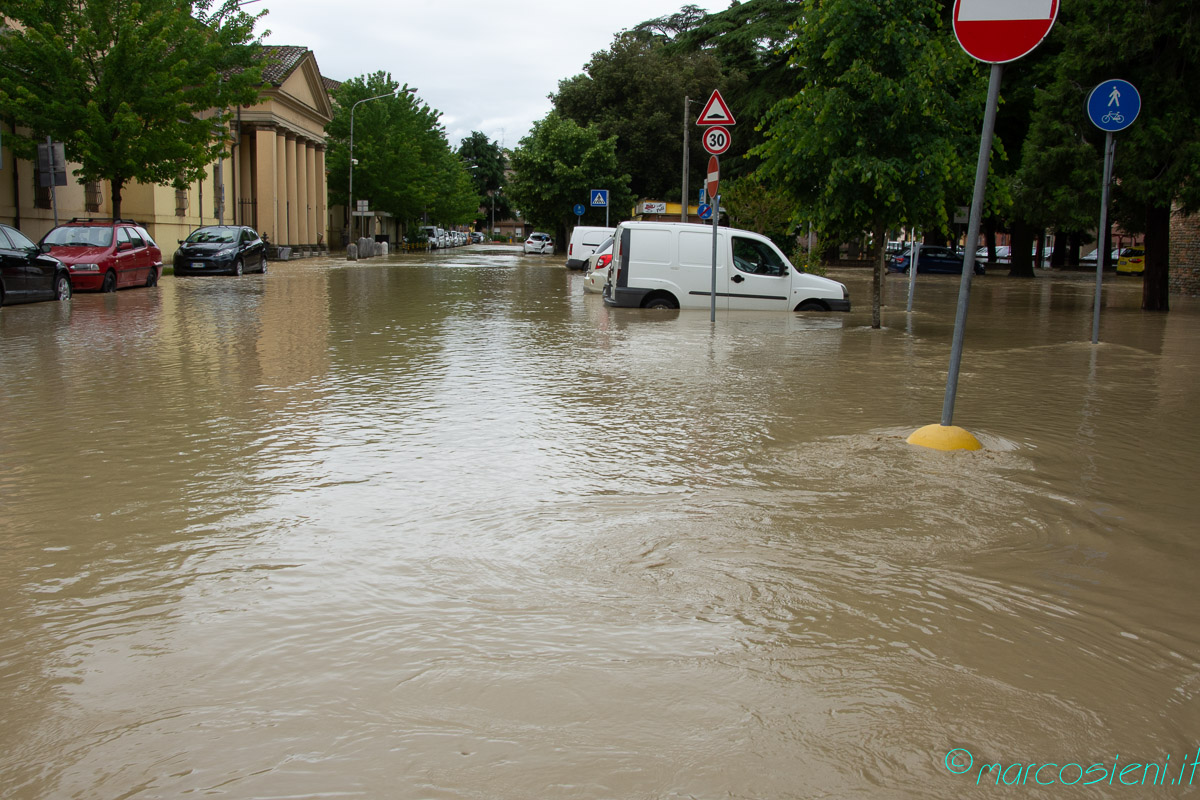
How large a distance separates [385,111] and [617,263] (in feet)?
172

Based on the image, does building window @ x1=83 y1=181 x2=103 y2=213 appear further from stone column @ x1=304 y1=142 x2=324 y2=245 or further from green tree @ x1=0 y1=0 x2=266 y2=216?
stone column @ x1=304 y1=142 x2=324 y2=245

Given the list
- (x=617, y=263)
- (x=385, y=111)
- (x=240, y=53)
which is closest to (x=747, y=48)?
(x=240, y=53)

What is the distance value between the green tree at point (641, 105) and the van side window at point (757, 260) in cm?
4004

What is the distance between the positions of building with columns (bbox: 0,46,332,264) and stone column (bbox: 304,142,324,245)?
6 cm

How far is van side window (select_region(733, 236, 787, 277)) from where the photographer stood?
19188 millimetres

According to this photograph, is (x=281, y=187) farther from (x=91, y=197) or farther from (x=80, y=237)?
(x=80, y=237)

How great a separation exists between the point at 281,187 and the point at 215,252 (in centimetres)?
2557

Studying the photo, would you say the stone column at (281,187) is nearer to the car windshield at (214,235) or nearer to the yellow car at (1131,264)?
the car windshield at (214,235)

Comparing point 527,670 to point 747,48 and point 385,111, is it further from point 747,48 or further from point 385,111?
point 385,111

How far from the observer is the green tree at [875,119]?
15.7 m

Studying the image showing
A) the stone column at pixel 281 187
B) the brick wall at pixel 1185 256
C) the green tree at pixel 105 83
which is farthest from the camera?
the stone column at pixel 281 187

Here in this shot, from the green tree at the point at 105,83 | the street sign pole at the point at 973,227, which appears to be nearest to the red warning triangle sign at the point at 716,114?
the street sign pole at the point at 973,227

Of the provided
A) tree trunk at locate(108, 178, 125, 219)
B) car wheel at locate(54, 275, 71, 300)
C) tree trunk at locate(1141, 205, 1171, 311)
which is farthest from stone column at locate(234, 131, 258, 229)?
tree trunk at locate(1141, 205, 1171, 311)

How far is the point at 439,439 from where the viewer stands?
7359 millimetres
